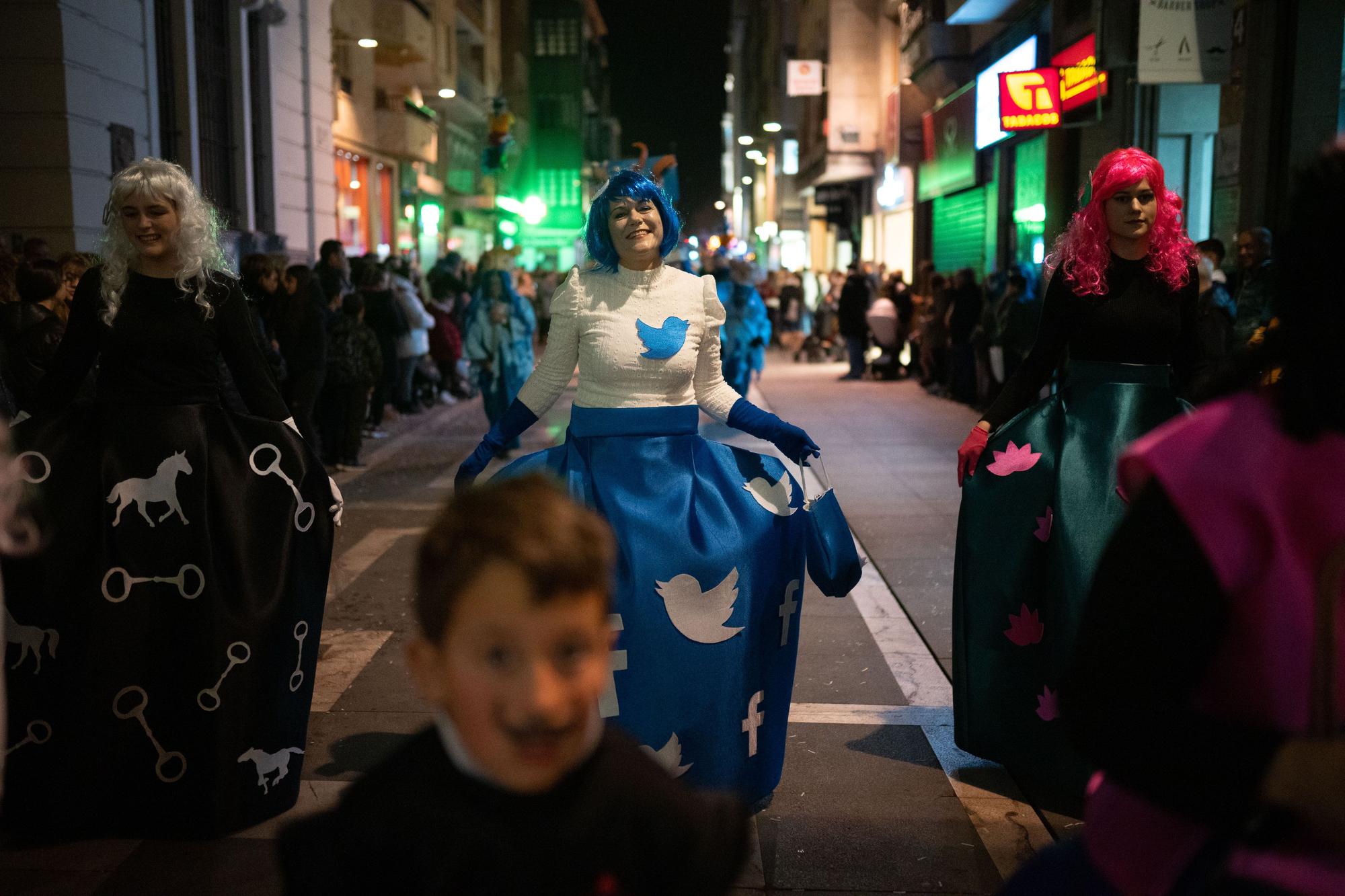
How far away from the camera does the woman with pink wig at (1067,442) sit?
414 centimetres

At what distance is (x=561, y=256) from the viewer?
86000mm

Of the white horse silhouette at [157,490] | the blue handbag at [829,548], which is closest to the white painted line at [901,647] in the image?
the blue handbag at [829,548]

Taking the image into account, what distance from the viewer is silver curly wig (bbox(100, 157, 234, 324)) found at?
4027mm

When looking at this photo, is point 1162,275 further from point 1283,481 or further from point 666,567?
point 1283,481

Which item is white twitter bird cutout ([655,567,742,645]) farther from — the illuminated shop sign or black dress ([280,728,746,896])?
the illuminated shop sign

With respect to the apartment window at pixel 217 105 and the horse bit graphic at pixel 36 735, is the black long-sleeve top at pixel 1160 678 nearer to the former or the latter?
the horse bit graphic at pixel 36 735

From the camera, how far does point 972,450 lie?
424cm

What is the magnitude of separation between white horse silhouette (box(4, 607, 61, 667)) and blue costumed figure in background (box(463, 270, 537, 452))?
9078 mm

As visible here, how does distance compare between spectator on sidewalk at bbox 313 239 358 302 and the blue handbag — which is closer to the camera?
the blue handbag

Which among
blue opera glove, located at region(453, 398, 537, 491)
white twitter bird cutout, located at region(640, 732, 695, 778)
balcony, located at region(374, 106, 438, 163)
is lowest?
white twitter bird cutout, located at region(640, 732, 695, 778)

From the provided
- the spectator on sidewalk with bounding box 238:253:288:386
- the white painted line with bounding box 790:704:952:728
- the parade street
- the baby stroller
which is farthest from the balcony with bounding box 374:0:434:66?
the white painted line with bounding box 790:704:952:728

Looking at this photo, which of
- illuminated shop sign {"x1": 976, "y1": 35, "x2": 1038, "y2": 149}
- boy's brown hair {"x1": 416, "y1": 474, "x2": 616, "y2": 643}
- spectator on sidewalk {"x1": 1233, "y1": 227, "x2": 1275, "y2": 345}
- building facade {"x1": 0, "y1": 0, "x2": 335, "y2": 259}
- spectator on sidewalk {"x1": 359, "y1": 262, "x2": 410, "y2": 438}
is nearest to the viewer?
boy's brown hair {"x1": 416, "y1": 474, "x2": 616, "y2": 643}

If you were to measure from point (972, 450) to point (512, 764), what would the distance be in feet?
9.88

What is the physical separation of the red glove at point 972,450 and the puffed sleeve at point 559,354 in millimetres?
1258
